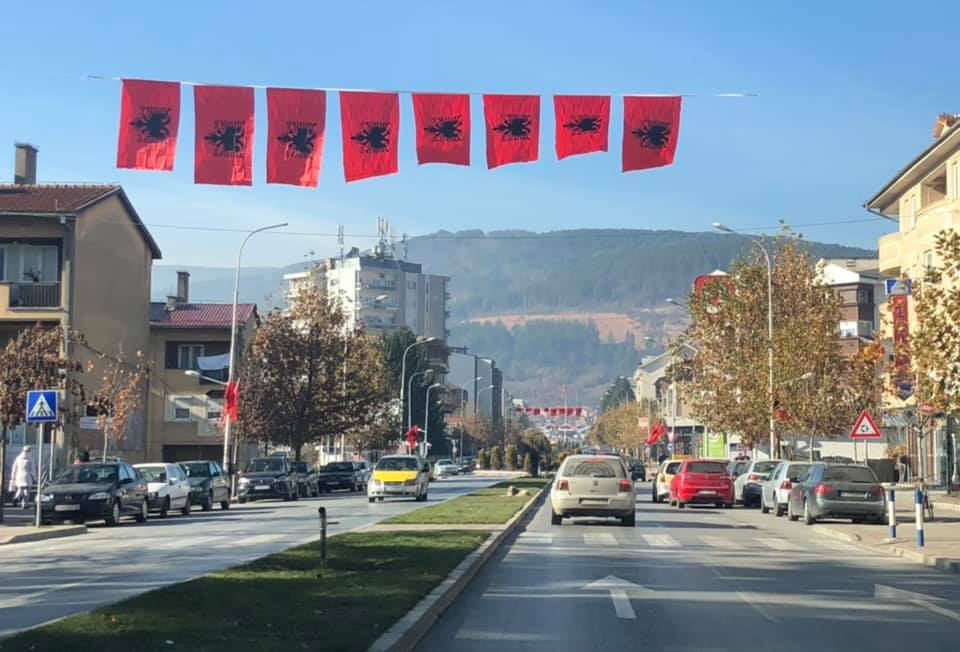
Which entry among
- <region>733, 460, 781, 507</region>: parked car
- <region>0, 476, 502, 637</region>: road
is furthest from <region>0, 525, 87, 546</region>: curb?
<region>733, 460, 781, 507</region>: parked car

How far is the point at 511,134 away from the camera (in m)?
23.8

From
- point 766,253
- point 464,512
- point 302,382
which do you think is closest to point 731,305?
point 766,253

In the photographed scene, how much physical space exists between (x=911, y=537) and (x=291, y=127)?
15.2m


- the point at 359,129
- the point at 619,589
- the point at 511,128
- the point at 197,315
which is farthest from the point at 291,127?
the point at 197,315

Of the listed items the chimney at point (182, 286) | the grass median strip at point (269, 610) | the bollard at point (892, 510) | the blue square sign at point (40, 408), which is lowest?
the grass median strip at point (269, 610)

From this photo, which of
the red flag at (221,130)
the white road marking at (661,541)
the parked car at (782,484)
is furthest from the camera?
the parked car at (782,484)

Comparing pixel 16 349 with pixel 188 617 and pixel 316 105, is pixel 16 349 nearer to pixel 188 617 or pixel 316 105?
pixel 316 105

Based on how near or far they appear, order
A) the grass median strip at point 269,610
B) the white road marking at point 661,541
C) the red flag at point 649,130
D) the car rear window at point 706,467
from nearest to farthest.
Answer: the grass median strip at point 269,610, the white road marking at point 661,541, the red flag at point 649,130, the car rear window at point 706,467

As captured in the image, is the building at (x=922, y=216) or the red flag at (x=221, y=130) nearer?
the red flag at (x=221, y=130)

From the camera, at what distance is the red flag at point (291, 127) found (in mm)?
23391

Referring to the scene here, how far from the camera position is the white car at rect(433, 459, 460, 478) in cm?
9628

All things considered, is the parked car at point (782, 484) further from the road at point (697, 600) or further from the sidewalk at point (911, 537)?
the road at point (697, 600)

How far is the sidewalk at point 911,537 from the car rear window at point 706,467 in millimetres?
6032

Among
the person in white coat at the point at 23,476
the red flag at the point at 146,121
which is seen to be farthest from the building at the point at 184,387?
the red flag at the point at 146,121
